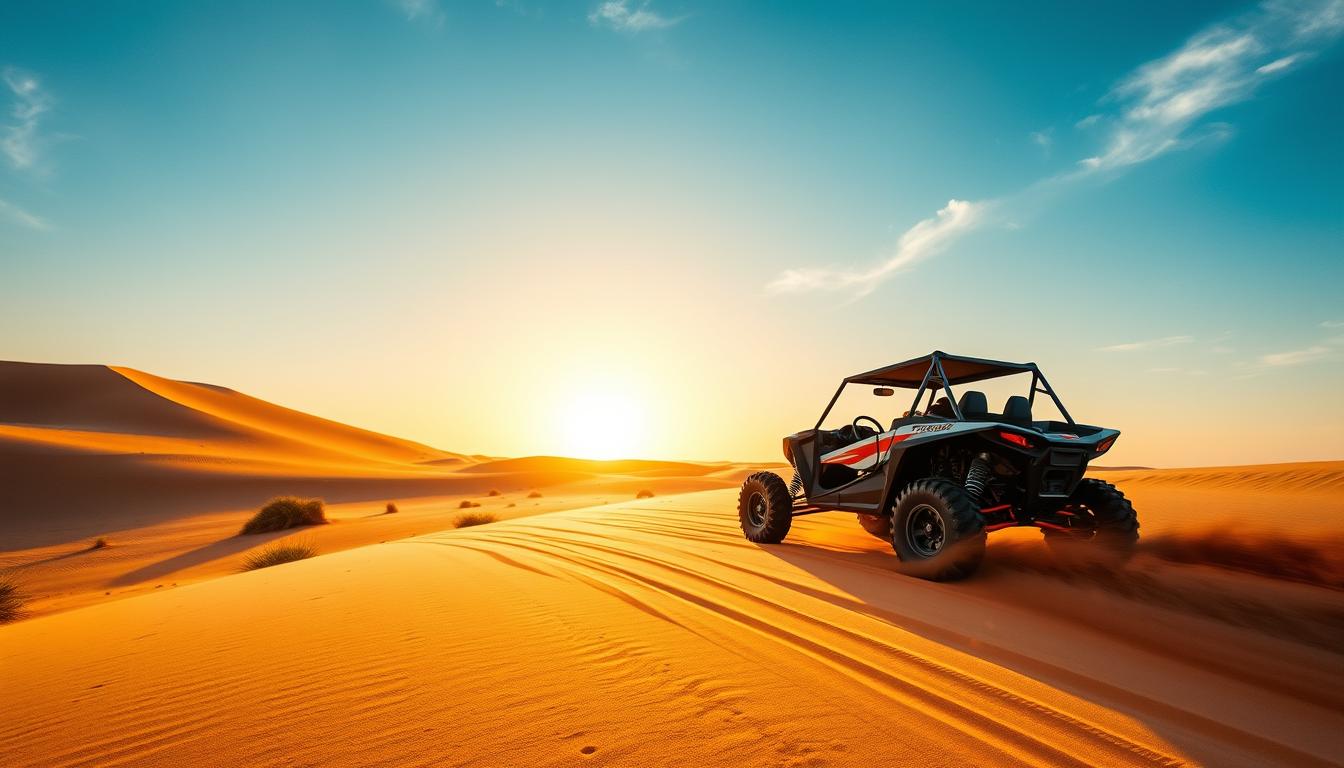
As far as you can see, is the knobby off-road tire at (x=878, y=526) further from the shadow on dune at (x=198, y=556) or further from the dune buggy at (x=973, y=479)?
the shadow on dune at (x=198, y=556)

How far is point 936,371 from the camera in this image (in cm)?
629

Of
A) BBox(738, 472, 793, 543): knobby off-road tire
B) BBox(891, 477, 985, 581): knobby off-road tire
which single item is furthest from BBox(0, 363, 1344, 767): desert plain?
BBox(738, 472, 793, 543): knobby off-road tire

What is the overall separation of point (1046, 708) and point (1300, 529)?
4.79 m

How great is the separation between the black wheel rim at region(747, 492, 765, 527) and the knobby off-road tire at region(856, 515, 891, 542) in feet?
4.71

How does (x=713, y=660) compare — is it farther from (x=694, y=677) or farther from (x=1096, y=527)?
(x=1096, y=527)

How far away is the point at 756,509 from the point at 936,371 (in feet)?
10.2

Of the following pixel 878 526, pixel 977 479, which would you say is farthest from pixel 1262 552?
pixel 878 526

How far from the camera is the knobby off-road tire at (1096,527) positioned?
5281mm

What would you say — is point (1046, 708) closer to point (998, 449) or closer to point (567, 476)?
point (998, 449)

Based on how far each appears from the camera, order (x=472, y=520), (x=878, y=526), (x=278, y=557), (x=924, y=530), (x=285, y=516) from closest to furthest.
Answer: (x=924, y=530) < (x=878, y=526) < (x=278, y=557) < (x=472, y=520) < (x=285, y=516)

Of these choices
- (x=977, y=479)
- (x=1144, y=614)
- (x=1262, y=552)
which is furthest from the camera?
(x=977, y=479)

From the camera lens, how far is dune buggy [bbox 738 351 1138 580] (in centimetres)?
493

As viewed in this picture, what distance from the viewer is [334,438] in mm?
70250

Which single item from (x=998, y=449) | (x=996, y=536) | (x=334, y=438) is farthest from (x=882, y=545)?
(x=334, y=438)
